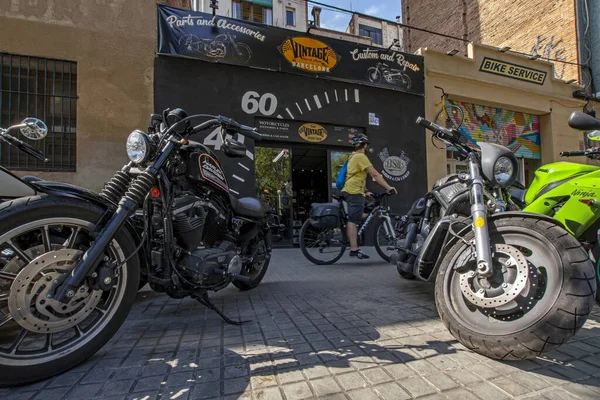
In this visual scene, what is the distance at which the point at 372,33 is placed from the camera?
2514 cm

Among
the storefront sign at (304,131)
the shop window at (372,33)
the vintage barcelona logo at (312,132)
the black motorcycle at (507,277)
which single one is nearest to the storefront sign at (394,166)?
the storefront sign at (304,131)

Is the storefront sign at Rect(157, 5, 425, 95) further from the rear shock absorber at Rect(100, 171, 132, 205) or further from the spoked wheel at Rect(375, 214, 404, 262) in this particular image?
the rear shock absorber at Rect(100, 171, 132, 205)

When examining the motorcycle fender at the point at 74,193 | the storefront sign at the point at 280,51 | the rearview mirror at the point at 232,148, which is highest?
the storefront sign at the point at 280,51

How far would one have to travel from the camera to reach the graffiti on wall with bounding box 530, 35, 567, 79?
11.3 m

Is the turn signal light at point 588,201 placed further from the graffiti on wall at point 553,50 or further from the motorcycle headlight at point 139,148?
the graffiti on wall at point 553,50

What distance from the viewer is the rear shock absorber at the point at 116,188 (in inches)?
74.7

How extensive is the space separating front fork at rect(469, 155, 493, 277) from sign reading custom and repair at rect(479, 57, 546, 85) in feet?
32.3

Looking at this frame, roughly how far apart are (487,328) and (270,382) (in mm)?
1183

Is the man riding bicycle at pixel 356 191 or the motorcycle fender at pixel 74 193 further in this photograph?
the man riding bicycle at pixel 356 191

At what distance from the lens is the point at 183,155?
7.62 feet

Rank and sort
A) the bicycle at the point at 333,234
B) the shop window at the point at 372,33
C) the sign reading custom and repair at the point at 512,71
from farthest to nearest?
the shop window at the point at 372,33, the sign reading custom and repair at the point at 512,71, the bicycle at the point at 333,234

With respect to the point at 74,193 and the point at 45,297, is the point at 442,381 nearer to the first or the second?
the point at 45,297

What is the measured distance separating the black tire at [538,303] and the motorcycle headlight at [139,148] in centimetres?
202

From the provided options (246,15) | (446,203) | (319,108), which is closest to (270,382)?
(446,203)
